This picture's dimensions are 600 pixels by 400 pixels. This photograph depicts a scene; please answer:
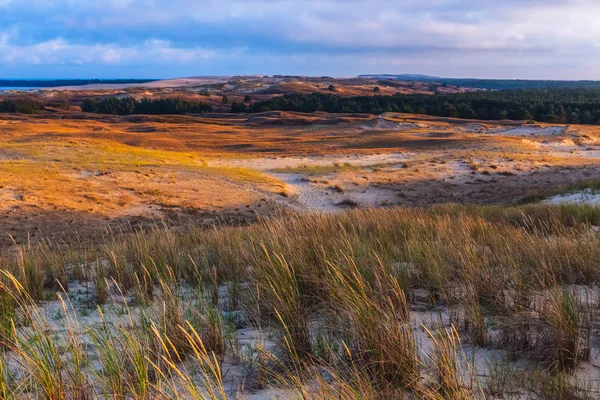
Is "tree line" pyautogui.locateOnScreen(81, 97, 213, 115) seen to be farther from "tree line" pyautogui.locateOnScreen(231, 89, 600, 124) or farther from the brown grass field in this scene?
the brown grass field

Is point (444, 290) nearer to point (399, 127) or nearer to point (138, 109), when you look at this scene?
point (399, 127)

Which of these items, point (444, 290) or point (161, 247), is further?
point (161, 247)

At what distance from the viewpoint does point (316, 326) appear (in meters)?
4.03

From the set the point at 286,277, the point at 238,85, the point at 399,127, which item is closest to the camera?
the point at 286,277

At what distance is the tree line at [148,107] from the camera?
244ft

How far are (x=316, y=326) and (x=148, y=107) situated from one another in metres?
78.0

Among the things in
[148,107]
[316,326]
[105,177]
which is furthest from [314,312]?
[148,107]

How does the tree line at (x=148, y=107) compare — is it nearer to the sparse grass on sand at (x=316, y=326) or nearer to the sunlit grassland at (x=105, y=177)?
the sunlit grassland at (x=105, y=177)

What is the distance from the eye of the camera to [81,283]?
6070 millimetres

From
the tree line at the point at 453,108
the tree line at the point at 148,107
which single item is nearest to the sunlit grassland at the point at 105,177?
the tree line at the point at 148,107

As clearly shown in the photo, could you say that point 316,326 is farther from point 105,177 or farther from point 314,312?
point 105,177

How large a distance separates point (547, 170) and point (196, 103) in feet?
191

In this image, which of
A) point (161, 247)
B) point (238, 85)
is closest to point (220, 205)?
point (161, 247)

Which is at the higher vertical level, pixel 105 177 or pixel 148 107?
pixel 148 107
